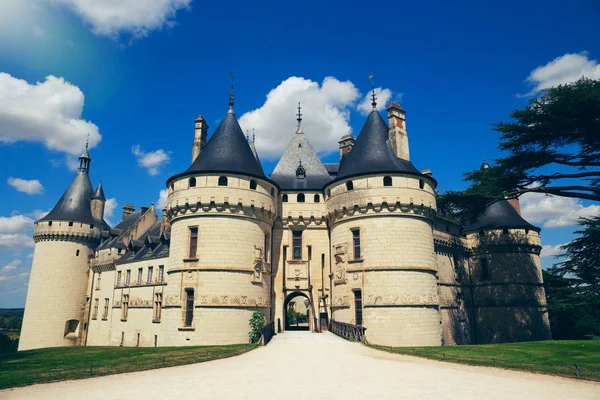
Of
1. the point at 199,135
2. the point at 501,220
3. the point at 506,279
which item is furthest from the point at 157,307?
the point at 501,220

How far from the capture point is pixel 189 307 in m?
23.4

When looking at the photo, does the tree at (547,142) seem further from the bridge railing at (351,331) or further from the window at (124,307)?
the window at (124,307)

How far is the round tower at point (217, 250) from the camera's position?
22.7 meters

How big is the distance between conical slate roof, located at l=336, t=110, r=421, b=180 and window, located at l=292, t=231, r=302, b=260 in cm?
517

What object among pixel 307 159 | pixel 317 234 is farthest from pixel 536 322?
pixel 307 159

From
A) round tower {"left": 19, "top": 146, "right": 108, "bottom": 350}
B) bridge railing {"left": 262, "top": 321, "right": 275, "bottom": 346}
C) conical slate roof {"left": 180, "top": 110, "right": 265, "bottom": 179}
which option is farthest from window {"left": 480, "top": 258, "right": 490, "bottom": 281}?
round tower {"left": 19, "top": 146, "right": 108, "bottom": 350}

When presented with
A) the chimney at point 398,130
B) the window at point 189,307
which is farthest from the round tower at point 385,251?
the window at point 189,307

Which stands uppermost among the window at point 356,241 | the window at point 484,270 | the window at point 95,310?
the window at point 356,241

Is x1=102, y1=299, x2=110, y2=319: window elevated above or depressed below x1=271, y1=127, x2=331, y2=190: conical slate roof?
below

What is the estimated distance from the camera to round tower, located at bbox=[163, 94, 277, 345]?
894 inches

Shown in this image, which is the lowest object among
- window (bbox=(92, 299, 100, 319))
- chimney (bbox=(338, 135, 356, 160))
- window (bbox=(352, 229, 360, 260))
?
window (bbox=(92, 299, 100, 319))

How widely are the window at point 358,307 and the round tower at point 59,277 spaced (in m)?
29.4

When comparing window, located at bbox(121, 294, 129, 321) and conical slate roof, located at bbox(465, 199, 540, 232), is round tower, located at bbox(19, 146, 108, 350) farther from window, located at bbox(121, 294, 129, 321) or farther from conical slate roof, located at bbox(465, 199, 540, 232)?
conical slate roof, located at bbox(465, 199, 540, 232)

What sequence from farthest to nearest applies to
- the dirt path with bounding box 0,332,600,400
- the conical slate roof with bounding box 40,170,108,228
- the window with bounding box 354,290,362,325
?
the conical slate roof with bounding box 40,170,108,228
the window with bounding box 354,290,362,325
the dirt path with bounding box 0,332,600,400
